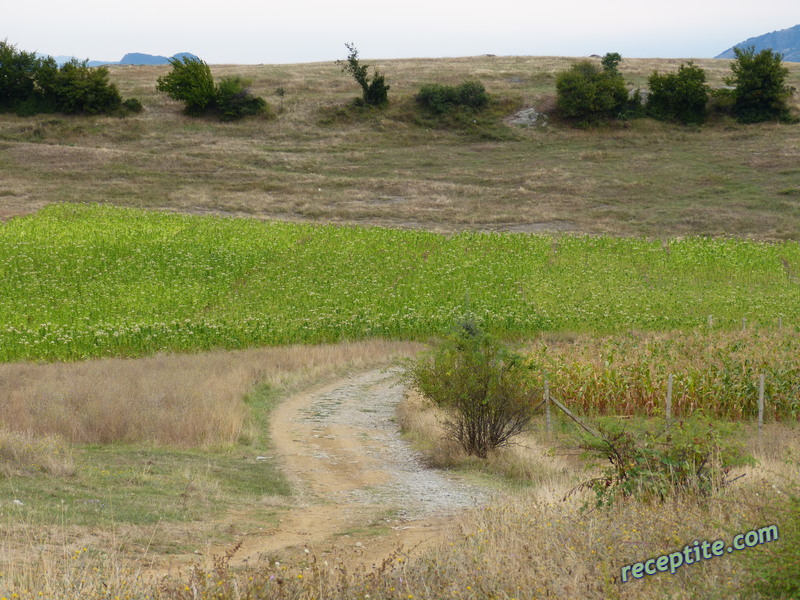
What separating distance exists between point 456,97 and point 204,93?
19685mm

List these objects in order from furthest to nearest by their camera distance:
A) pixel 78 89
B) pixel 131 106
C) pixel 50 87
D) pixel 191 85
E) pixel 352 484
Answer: pixel 131 106
pixel 191 85
pixel 50 87
pixel 78 89
pixel 352 484

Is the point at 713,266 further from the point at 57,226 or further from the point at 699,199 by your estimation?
the point at 57,226

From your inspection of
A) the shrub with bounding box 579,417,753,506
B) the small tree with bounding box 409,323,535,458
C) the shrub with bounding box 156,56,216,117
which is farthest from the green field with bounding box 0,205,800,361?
the shrub with bounding box 156,56,216,117

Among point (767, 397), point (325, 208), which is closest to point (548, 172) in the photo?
point (325, 208)

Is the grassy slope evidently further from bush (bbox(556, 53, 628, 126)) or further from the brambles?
bush (bbox(556, 53, 628, 126))

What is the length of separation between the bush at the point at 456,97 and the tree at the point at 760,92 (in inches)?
770

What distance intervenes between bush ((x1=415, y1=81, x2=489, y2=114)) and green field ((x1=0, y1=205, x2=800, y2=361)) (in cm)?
2996

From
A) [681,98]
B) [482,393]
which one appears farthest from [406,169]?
[482,393]

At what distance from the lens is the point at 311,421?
17.2m

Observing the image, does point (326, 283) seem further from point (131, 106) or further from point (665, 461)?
point (131, 106)

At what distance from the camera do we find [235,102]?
68.8 metres

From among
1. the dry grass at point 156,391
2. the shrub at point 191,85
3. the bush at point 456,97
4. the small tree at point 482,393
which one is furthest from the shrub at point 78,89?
the small tree at point 482,393

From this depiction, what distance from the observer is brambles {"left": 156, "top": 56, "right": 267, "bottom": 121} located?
67.8 m

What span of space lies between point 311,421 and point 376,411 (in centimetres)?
176
